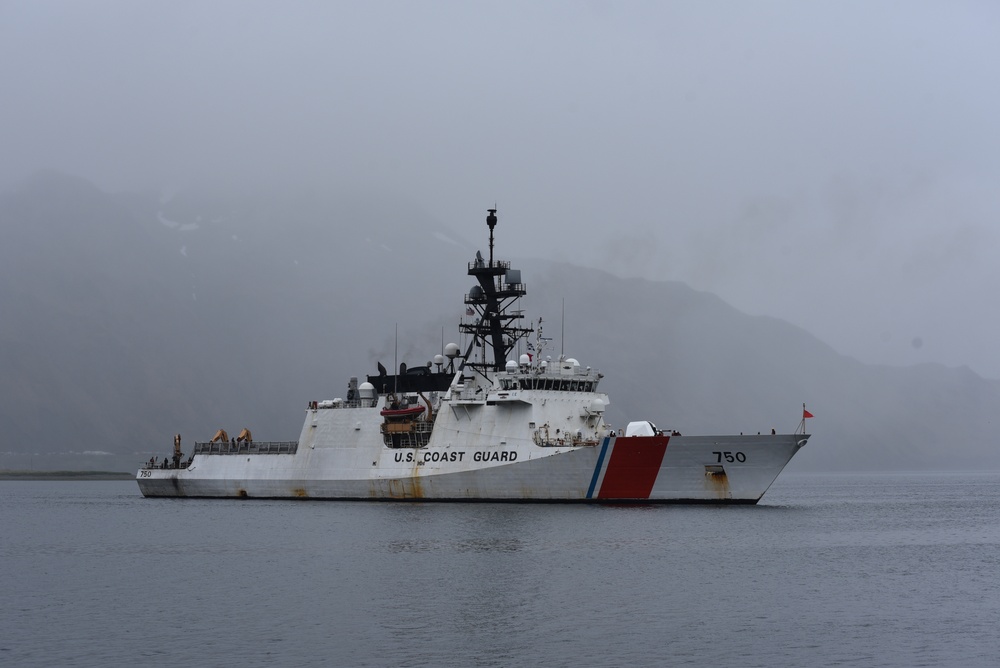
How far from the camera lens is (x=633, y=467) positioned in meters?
38.8

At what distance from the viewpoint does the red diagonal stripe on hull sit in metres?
38.3

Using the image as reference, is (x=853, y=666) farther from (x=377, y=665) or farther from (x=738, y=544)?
(x=738, y=544)

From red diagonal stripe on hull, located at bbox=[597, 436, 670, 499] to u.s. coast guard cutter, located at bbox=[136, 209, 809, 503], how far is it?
4cm

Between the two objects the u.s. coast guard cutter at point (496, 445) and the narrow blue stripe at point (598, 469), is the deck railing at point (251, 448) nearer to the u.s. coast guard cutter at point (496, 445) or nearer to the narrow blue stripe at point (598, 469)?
the u.s. coast guard cutter at point (496, 445)

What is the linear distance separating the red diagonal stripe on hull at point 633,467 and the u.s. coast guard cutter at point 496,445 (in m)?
0.04

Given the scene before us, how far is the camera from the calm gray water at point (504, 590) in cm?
1900

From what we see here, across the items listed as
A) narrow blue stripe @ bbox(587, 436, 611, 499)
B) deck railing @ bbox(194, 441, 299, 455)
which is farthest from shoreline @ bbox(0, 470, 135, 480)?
narrow blue stripe @ bbox(587, 436, 611, 499)

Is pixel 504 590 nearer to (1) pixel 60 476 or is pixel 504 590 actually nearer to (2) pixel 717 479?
(2) pixel 717 479

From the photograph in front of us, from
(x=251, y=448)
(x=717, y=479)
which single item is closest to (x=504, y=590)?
(x=717, y=479)

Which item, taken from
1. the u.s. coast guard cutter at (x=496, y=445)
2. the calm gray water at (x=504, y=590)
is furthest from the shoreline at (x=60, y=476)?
the calm gray water at (x=504, y=590)

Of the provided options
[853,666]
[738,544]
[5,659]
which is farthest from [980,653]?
[5,659]

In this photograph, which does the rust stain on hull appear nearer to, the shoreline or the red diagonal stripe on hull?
the red diagonal stripe on hull

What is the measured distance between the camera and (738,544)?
103 ft

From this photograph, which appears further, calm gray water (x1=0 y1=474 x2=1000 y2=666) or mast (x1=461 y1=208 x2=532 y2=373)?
mast (x1=461 y1=208 x2=532 y2=373)
